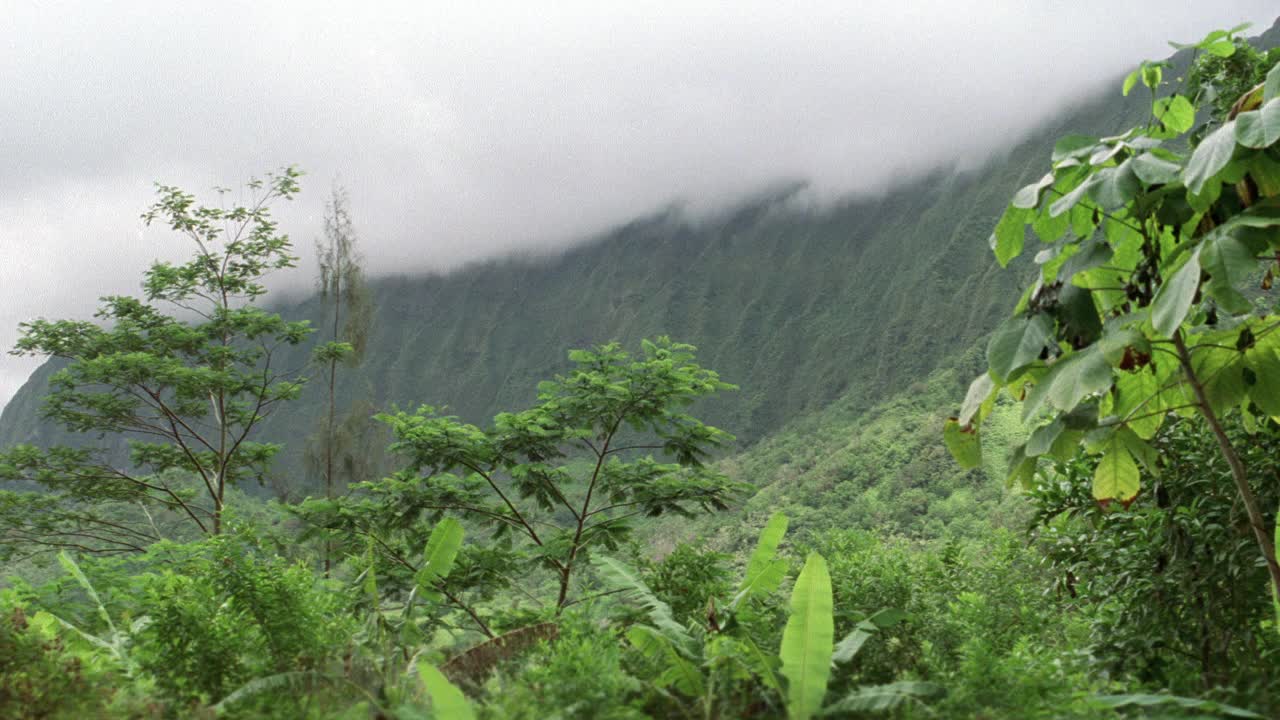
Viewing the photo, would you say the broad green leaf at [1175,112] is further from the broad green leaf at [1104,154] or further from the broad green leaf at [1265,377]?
the broad green leaf at [1265,377]

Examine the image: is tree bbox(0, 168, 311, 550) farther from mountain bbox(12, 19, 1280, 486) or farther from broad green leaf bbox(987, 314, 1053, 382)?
mountain bbox(12, 19, 1280, 486)

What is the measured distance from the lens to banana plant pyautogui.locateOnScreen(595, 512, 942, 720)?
50.2 inches

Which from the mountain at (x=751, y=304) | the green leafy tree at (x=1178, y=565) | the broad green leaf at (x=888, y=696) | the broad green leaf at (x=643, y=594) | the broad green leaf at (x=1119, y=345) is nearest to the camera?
the broad green leaf at (x=888, y=696)

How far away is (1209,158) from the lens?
1.33 metres

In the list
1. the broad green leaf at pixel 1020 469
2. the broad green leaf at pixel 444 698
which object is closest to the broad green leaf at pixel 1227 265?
the broad green leaf at pixel 1020 469

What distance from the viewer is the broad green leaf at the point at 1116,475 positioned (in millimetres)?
1804

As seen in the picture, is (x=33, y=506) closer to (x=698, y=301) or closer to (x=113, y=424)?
(x=113, y=424)

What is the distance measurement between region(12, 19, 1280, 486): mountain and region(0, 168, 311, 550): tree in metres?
32.8

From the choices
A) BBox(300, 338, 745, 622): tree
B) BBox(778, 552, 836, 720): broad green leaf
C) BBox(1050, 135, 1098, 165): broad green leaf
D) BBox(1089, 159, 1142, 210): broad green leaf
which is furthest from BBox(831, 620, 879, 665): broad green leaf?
BBox(300, 338, 745, 622): tree

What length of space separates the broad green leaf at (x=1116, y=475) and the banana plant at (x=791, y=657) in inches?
23.3

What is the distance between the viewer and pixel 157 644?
1.61m

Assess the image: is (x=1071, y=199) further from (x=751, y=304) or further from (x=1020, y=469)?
(x=751, y=304)

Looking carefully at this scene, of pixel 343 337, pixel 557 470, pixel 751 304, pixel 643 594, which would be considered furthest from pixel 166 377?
pixel 751 304

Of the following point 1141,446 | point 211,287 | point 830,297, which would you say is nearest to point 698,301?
point 830,297
